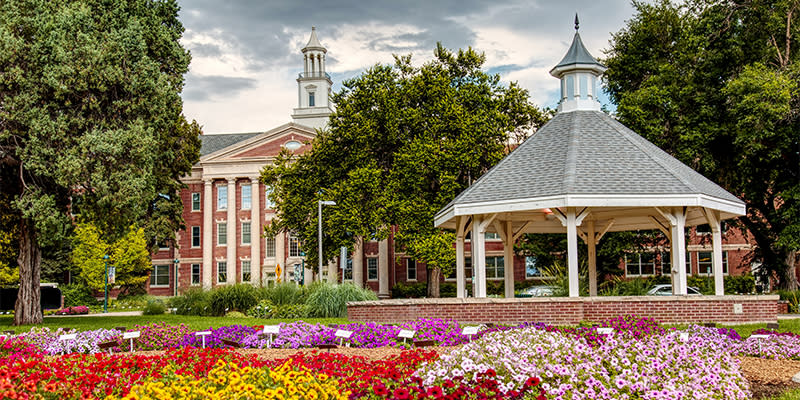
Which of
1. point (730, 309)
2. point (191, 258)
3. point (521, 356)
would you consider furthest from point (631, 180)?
point (191, 258)

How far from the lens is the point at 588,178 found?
17828 millimetres

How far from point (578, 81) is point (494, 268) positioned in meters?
36.7

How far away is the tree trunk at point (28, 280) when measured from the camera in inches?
1040

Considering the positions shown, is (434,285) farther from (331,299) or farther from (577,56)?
(577,56)

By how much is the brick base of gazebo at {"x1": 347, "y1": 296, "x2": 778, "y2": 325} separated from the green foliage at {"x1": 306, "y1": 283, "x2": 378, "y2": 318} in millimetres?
8313

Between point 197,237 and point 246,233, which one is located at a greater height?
point 246,233

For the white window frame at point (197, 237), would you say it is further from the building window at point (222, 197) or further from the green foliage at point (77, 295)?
the green foliage at point (77, 295)

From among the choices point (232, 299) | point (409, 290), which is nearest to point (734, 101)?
point (232, 299)

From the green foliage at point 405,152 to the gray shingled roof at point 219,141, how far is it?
32.5 meters

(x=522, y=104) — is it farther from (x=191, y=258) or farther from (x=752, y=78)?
(x=191, y=258)

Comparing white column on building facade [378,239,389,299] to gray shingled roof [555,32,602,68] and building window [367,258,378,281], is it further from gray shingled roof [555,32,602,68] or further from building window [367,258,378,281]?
gray shingled roof [555,32,602,68]

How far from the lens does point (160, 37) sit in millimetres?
28500

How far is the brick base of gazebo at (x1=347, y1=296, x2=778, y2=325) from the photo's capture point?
17.2 meters

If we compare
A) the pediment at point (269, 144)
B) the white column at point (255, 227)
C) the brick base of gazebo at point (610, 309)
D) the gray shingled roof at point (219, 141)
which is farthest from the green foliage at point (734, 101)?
the gray shingled roof at point (219, 141)
